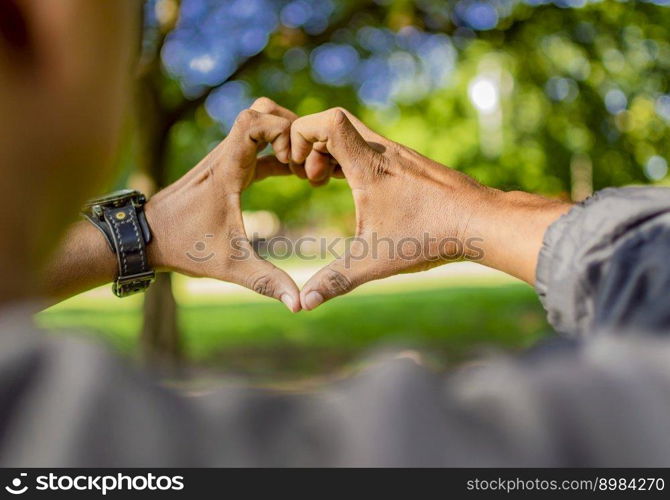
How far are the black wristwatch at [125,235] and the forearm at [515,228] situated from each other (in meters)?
0.88

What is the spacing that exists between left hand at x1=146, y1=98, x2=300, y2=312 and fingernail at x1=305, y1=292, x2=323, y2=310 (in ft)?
0.53

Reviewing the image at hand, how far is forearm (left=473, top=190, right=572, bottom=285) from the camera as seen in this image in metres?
1.50

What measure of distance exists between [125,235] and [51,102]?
4.59ft

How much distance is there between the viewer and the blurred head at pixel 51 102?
54 cm

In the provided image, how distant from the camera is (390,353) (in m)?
0.59

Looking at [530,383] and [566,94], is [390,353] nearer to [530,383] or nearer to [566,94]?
[530,383]

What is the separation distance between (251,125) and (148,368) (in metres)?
1.53

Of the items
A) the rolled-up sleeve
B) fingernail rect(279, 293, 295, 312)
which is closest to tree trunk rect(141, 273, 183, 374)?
fingernail rect(279, 293, 295, 312)

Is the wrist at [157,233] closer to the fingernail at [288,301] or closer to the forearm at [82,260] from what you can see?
the forearm at [82,260]

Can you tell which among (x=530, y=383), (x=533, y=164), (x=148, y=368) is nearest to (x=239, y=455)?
(x=148, y=368)

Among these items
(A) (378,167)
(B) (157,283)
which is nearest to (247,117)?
(A) (378,167)

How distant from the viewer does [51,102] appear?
1.87 feet

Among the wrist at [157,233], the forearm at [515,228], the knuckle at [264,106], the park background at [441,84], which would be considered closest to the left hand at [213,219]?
the wrist at [157,233]

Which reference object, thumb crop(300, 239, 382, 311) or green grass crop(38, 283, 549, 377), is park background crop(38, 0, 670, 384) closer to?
green grass crop(38, 283, 549, 377)
